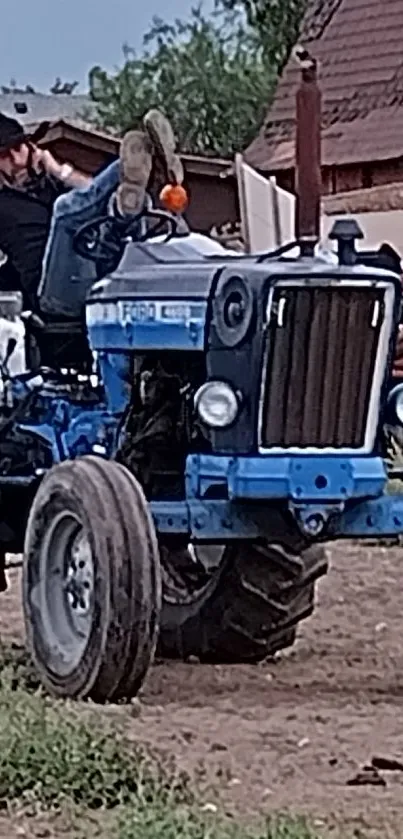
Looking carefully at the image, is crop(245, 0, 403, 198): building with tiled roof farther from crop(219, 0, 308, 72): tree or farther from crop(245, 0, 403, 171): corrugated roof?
crop(219, 0, 308, 72): tree

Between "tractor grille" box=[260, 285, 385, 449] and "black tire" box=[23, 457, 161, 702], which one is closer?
"black tire" box=[23, 457, 161, 702]

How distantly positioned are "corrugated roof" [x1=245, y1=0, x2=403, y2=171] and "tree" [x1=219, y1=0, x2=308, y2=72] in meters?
11.8

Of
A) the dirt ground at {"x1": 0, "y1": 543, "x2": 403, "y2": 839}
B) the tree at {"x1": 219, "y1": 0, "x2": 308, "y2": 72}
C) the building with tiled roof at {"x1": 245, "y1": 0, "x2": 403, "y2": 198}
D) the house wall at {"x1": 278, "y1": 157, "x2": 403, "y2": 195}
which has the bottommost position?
the dirt ground at {"x1": 0, "y1": 543, "x2": 403, "y2": 839}

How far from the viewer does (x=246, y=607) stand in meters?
8.62

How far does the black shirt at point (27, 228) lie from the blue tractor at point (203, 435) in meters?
0.83

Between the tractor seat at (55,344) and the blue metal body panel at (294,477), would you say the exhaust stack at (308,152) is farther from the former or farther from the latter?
the blue metal body panel at (294,477)

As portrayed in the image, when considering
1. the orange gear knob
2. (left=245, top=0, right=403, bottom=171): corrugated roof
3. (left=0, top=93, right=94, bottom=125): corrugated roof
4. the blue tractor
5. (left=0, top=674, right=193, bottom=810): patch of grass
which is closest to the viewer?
(left=0, top=674, right=193, bottom=810): patch of grass

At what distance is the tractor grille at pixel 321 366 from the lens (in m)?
7.72

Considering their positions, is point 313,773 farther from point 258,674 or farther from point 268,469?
point 258,674

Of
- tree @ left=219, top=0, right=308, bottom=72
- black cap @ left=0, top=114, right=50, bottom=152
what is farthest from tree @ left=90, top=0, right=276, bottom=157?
black cap @ left=0, top=114, right=50, bottom=152

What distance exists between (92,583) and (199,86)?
119ft

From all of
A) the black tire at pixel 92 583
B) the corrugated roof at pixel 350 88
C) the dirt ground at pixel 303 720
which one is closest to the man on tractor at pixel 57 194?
the black tire at pixel 92 583

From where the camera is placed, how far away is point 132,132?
8352 mm

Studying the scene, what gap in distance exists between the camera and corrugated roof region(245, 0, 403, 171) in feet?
85.1
